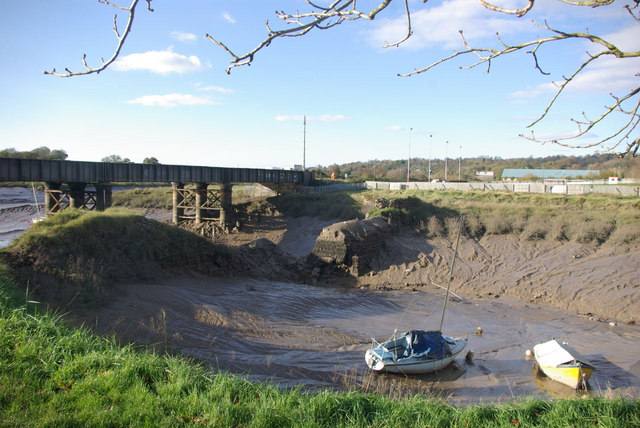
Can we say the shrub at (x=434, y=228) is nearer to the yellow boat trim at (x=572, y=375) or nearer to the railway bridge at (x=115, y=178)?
the yellow boat trim at (x=572, y=375)

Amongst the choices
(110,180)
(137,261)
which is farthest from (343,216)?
(137,261)

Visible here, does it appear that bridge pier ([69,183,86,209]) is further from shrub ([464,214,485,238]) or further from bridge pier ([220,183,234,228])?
shrub ([464,214,485,238])

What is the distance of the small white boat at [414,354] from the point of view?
1131 centimetres

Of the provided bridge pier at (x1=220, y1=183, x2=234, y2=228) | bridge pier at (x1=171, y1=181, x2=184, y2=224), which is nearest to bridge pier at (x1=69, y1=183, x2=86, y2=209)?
bridge pier at (x1=171, y1=181, x2=184, y2=224)

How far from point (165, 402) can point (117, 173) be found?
29373 mm

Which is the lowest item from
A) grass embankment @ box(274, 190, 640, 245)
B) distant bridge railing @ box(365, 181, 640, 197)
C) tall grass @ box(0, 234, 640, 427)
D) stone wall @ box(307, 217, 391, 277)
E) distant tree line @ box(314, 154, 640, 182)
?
stone wall @ box(307, 217, 391, 277)

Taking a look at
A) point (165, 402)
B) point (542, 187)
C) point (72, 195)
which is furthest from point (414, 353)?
point (542, 187)

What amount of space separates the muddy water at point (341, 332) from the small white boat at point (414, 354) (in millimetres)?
307

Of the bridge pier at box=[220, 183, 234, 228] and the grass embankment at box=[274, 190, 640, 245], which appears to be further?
the bridge pier at box=[220, 183, 234, 228]

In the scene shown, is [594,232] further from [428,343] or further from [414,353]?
[414,353]

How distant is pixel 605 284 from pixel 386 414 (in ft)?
68.1

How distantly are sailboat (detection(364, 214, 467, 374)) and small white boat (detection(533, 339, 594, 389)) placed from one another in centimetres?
233

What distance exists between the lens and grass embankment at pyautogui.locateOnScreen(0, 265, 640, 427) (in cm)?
457

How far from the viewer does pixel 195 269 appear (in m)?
19.7
